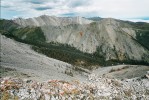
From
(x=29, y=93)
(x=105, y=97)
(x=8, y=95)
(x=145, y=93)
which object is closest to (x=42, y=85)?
(x=29, y=93)

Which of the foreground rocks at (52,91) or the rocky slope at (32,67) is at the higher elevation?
the foreground rocks at (52,91)

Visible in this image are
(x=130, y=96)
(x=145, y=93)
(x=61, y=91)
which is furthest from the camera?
(x=145, y=93)

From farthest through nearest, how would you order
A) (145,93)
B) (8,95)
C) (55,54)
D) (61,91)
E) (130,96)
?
(55,54), (145,93), (130,96), (61,91), (8,95)

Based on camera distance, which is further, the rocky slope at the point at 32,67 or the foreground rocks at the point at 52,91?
the rocky slope at the point at 32,67

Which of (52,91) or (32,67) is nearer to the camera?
(52,91)

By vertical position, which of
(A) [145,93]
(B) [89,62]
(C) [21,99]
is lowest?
(B) [89,62]

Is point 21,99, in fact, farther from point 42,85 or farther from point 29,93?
point 42,85

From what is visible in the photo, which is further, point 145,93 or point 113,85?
point 145,93

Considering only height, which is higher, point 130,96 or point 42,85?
point 42,85

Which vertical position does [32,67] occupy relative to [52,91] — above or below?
below

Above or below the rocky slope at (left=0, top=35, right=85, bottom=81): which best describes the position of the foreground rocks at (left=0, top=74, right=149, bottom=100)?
above

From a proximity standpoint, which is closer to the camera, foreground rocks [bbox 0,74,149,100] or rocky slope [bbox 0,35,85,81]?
foreground rocks [bbox 0,74,149,100]
